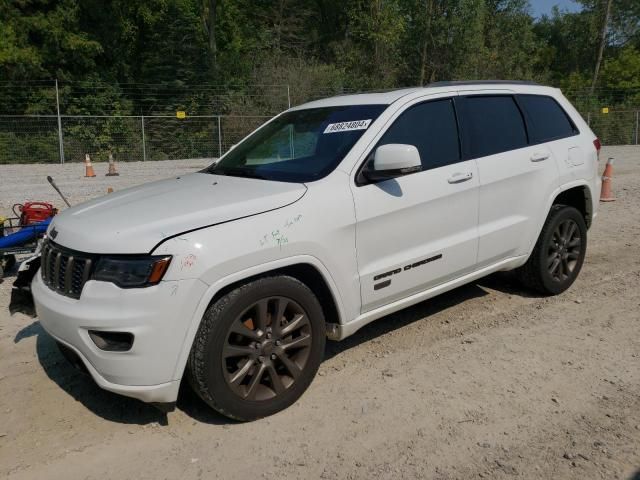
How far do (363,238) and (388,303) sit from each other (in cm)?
55

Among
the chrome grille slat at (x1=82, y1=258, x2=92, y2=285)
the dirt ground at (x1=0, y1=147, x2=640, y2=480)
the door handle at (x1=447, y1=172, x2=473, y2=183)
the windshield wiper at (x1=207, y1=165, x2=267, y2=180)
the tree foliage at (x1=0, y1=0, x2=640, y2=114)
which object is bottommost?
the dirt ground at (x1=0, y1=147, x2=640, y2=480)

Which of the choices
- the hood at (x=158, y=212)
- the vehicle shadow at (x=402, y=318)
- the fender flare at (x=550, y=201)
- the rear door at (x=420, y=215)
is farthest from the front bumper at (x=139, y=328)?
the fender flare at (x=550, y=201)

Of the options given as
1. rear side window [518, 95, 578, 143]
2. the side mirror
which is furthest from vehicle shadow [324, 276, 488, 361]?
rear side window [518, 95, 578, 143]

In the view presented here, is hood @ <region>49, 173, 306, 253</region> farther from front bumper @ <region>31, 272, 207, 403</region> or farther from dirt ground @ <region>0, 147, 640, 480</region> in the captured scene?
dirt ground @ <region>0, 147, 640, 480</region>

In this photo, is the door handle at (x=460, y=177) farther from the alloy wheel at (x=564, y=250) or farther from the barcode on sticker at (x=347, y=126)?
the alloy wheel at (x=564, y=250)

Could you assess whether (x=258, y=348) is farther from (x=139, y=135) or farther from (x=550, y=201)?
(x=139, y=135)

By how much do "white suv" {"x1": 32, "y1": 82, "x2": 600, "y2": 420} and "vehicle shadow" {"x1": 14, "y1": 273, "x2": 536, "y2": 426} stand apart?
44cm

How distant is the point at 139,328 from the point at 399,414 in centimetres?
157

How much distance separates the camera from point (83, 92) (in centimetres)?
2894

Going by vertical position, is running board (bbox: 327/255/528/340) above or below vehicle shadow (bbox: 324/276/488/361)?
above

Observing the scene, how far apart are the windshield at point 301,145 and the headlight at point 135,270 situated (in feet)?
3.61

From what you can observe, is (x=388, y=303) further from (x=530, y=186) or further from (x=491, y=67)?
(x=491, y=67)

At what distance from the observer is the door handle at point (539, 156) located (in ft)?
15.9

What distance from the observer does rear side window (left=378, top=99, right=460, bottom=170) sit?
4.07 meters
